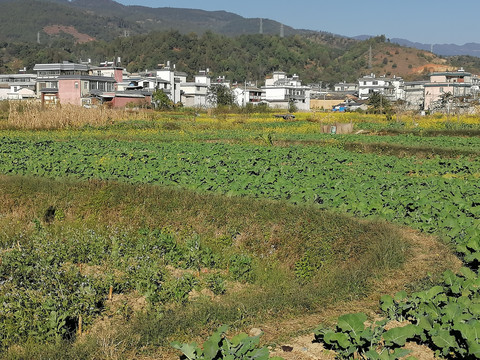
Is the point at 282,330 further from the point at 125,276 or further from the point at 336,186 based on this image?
the point at 336,186

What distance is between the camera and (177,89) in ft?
266

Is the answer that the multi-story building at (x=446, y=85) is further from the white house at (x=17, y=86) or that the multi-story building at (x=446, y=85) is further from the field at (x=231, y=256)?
the field at (x=231, y=256)

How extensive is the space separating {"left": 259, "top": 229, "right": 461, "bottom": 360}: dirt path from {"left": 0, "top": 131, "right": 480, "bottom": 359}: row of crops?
0.63 ft

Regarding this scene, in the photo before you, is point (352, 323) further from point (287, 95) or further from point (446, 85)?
point (287, 95)

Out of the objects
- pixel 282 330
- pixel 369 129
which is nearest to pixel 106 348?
pixel 282 330

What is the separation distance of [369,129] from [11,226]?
85.9 ft

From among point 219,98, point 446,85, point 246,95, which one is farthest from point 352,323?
point 246,95

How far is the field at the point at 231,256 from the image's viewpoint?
18.4 ft

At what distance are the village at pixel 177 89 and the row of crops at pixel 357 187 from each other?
4258 centimetres

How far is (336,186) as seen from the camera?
11.3m

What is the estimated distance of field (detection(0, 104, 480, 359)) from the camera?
18.4 feet

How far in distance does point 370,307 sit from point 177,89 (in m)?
76.9

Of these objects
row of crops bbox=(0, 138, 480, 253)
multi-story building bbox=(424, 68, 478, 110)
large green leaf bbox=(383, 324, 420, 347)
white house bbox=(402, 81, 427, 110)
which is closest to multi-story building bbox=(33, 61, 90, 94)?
white house bbox=(402, 81, 427, 110)

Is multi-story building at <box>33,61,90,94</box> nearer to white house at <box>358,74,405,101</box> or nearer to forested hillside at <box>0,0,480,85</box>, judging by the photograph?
forested hillside at <box>0,0,480,85</box>
